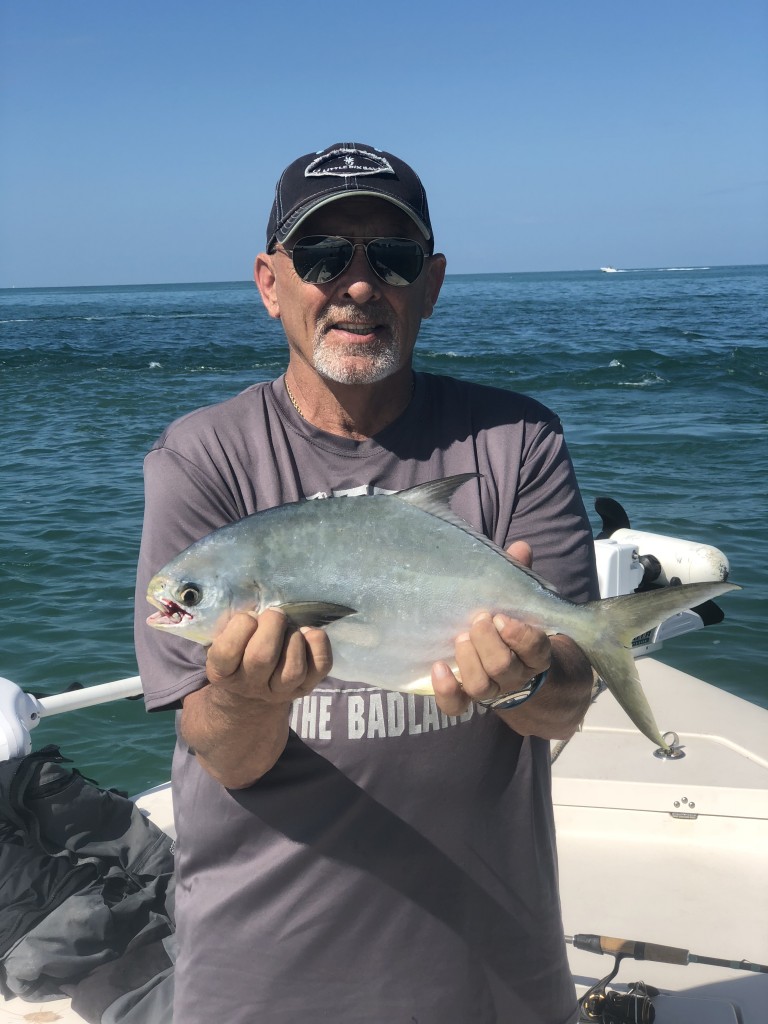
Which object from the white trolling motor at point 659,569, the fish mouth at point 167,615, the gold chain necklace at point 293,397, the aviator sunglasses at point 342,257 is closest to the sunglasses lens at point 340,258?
the aviator sunglasses at point 342,257

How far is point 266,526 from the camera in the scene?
2.25 meters

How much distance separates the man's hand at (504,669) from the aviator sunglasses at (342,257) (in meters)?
0.76

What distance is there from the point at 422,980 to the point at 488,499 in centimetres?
116

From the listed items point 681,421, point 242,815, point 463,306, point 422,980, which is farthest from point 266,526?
point 463,306

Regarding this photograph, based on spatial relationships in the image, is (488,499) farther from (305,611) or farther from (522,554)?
(305,611)

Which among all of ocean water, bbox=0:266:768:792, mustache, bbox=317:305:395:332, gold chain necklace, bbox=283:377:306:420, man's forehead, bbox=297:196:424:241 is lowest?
ocean water, bbox=0:266:768:792

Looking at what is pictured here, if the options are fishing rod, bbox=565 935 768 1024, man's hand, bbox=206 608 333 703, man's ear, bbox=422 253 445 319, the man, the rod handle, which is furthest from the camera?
the rod handle

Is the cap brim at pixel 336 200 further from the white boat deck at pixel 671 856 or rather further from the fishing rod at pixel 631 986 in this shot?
the white boat deck at pixel 671 856

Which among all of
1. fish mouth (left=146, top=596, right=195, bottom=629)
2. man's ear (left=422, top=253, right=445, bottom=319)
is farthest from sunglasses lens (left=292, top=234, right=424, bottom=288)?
fish mouth (left=146, top=596, right=195, bottom=629)

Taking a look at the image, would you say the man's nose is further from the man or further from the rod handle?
the rod handle

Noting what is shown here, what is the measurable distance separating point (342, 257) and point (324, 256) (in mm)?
45

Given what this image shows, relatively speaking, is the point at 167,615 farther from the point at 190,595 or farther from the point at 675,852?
the point at 675,852

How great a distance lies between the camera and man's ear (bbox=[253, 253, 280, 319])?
2.74m

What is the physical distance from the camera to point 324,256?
8.32 ft
